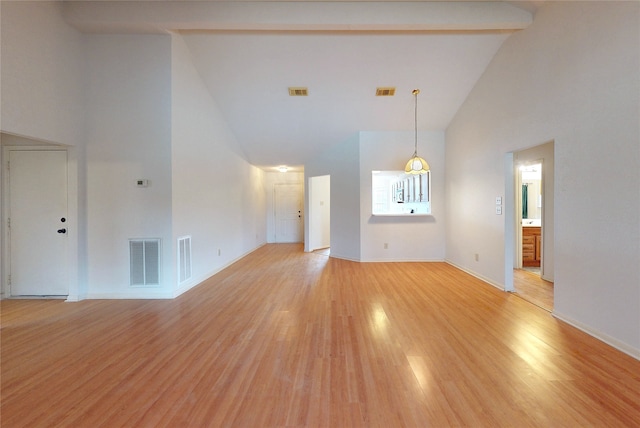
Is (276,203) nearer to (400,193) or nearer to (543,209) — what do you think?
(400,193)

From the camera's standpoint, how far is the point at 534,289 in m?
4.09

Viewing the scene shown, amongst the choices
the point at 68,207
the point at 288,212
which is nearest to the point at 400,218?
the point at 288,212

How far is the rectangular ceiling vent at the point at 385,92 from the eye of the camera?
4.80m

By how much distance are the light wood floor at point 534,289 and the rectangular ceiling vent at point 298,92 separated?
460 cm

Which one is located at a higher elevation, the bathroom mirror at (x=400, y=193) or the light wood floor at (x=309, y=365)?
the bathroom mirror at (x=400, y=193)

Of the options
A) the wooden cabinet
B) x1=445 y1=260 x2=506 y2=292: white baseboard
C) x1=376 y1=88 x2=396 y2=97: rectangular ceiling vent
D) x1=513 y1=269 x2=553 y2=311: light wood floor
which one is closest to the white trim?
x1=513 y1=269 x2=553 y2=311: light wood floor

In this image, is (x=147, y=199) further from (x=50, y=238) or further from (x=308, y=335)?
(x=308, y=335)

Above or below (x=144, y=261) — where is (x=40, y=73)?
above

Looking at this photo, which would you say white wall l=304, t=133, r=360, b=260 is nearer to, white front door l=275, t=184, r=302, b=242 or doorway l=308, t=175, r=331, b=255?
doorway l=308, t=175, r=331, b=255

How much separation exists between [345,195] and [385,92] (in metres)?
2.37

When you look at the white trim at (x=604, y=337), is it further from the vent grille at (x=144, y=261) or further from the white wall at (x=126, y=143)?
the vent grille at (x=144, y=261)

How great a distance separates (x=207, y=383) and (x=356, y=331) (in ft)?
4.55

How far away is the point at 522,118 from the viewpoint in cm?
354

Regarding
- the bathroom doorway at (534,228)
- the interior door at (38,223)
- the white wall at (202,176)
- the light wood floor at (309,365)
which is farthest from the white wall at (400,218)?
the interior door at (38,223)
